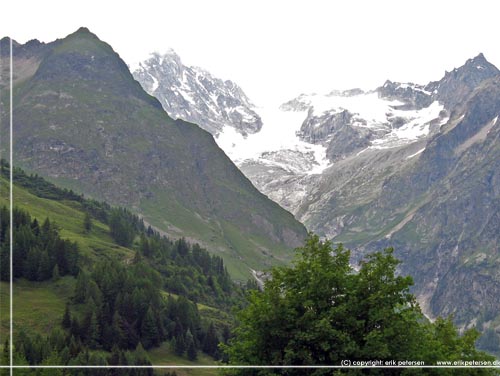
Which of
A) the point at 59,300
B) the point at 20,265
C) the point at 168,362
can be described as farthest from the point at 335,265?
the point at 20,265

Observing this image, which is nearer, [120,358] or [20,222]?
[120,358]

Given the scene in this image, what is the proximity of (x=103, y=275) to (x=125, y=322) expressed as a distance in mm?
15488

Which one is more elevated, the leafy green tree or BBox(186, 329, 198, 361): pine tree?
the leafy green tree

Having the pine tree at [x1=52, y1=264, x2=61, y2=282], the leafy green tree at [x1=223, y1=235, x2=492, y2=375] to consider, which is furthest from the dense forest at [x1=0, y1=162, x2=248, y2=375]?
the leafy green tree at [x1=223, y1=235, x2=492, y2=375]

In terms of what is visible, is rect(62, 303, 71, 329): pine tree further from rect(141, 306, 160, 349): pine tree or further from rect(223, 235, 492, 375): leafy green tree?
rect(223, 235, 492, 375): leafy green tree

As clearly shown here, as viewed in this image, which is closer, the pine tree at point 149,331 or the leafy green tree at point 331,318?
the leafy green tree at point 331,318

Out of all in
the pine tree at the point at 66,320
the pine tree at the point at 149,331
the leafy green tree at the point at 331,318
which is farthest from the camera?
the pine tree at the point at 149,331

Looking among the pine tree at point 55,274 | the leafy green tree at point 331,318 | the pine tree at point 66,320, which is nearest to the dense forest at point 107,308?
the pine tree at point 66,320

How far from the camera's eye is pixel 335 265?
2959cm

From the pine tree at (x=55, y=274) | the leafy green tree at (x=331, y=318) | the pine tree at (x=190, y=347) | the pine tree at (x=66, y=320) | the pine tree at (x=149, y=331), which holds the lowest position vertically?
the pine tree at (x=190, y=347)

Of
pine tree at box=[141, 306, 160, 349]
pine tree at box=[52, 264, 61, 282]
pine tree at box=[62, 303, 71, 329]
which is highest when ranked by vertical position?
pine tree at box=[52, 264, 61, 282]

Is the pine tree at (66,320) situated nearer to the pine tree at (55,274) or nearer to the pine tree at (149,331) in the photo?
the pine tree at (149,331)

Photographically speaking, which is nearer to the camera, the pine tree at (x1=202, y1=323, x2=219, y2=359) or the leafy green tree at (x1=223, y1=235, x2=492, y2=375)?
the leafy green tree at (x1=223, y1=235, x2=492, y2=375)

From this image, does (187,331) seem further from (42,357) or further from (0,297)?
(42,357)
